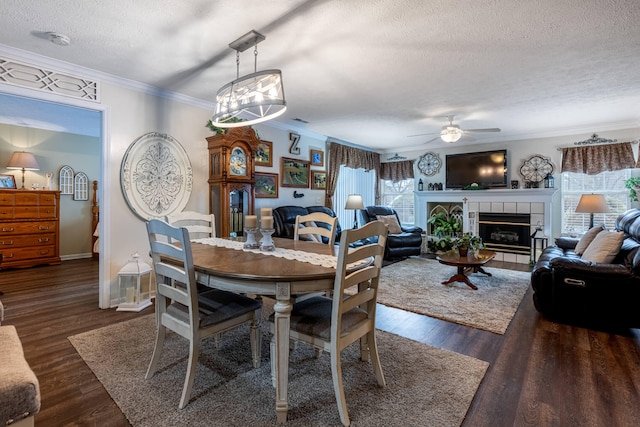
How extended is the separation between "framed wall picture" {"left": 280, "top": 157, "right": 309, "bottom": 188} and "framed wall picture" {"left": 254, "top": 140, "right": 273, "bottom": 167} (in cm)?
28

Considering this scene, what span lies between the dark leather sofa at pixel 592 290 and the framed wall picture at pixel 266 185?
370 cm

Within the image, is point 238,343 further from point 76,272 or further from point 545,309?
point 76,272

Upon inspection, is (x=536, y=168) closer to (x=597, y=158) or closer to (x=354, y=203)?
(x=597, y=158)

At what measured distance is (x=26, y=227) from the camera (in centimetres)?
511

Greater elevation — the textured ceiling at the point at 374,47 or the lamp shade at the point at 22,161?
the textured ceiling at the point at 374,47

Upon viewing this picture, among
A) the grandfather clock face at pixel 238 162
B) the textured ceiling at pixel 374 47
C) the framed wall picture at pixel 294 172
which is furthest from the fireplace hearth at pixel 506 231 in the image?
the grandfather clock face at pixel 238 162

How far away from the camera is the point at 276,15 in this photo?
7.02 ft

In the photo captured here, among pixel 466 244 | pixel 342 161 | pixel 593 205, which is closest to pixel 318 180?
pixel 342 161

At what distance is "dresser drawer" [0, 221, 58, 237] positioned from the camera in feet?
16.1

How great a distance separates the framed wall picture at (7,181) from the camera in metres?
5.11

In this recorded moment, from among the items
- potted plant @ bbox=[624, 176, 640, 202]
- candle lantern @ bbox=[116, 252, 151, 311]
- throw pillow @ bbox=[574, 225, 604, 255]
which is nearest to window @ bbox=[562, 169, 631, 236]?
potted plant @ bbox=[624, 176, 640, 202]

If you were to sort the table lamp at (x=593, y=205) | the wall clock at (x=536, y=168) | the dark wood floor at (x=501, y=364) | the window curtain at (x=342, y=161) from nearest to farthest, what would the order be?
the dark wood floor at (x=501, y=364) → the table lamp at (x=593, y=205) → the wall clock at (x=536, y=168) → the window curtain at (x=342, y=161)

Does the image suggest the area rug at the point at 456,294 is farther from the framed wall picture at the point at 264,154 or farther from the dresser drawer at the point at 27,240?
the dresser drawer at the point at 27,240

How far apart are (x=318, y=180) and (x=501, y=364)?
4.45 metres
